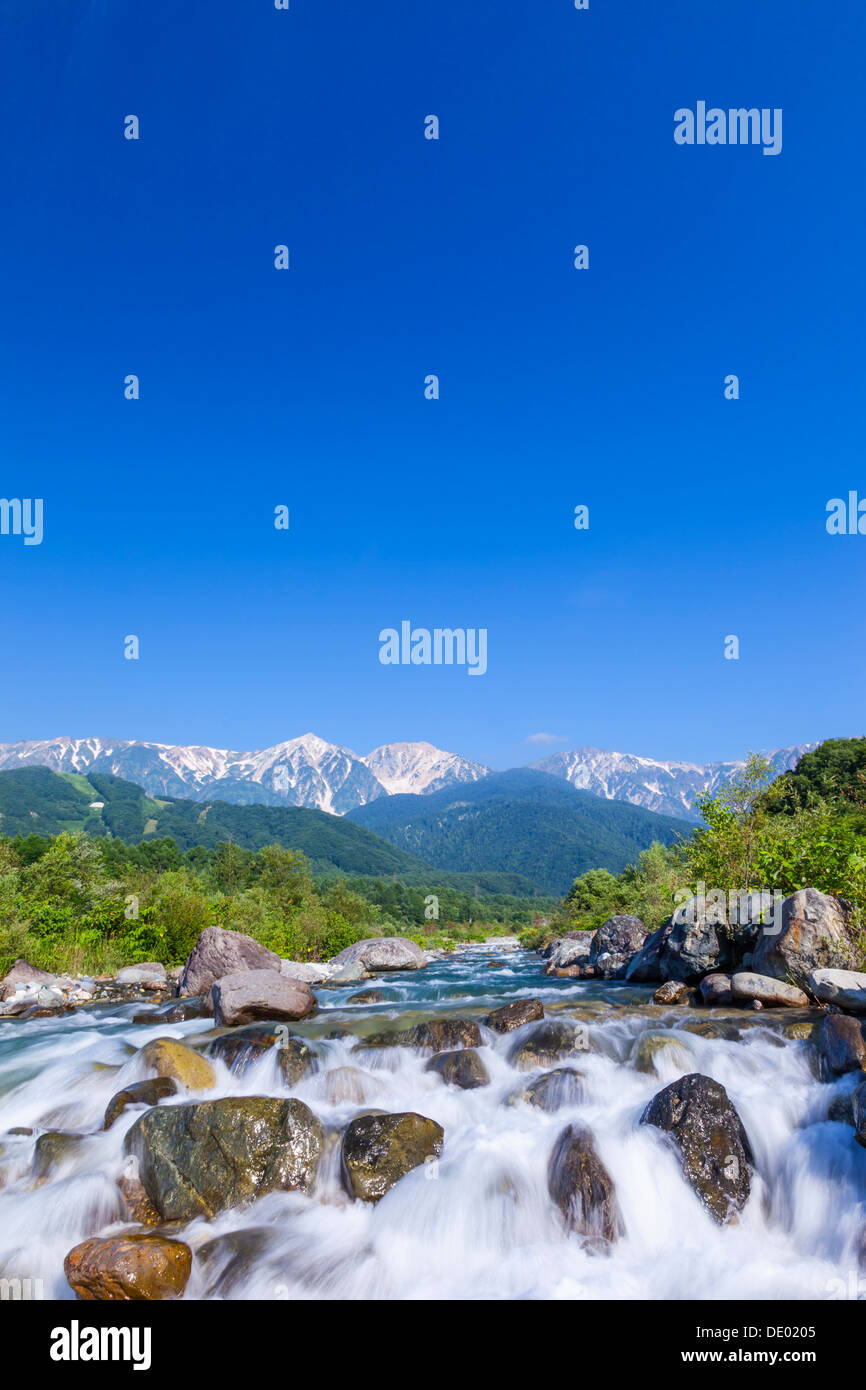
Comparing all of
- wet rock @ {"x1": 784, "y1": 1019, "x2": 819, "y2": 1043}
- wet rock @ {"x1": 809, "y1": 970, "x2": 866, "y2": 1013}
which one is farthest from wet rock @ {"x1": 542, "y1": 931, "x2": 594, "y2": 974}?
wet rock @ {"x1": 784, "y1": 1019, "x2": 819, "y2": 1043}

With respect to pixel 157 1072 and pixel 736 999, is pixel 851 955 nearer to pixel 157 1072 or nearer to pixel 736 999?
pixel 736 999

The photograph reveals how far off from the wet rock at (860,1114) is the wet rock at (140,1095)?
13.5m

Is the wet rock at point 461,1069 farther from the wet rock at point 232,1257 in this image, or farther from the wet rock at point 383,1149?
the wet rock at point 232,1257

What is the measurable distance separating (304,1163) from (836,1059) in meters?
11.0

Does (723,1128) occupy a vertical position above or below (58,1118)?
above

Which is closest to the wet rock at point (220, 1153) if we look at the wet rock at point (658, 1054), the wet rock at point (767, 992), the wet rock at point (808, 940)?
the wet rock at point (658, 1054)

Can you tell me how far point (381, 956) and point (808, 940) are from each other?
28357 millimetres

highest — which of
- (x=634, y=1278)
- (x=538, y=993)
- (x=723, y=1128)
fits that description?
(x=723, y=1128)

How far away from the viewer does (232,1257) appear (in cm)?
999

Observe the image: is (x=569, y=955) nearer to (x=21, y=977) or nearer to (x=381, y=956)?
(x=381, y=956)

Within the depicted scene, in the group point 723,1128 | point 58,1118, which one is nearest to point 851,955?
point 723,1128

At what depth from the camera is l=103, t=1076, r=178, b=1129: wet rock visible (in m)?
13.3

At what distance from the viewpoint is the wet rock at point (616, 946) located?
33000 millimetres
